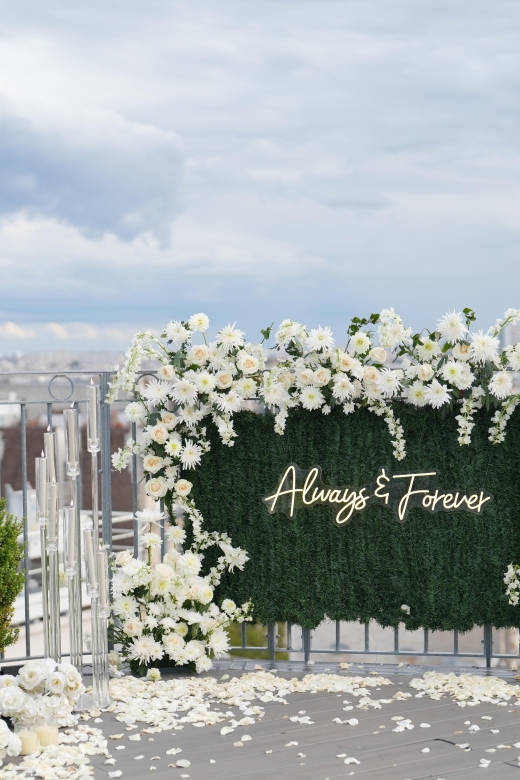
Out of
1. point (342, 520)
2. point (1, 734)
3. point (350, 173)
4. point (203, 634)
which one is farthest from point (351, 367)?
point (350, 173)

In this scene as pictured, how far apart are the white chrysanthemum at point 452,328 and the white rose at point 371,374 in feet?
1.39

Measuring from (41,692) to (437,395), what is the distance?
7.88 feet

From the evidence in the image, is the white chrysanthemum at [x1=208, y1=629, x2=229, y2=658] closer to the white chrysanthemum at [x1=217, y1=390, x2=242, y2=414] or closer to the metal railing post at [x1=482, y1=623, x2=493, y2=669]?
the white chrysanthemum at [x1=217, y1=390, x2=242, y2=414]

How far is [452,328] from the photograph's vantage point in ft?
14.2

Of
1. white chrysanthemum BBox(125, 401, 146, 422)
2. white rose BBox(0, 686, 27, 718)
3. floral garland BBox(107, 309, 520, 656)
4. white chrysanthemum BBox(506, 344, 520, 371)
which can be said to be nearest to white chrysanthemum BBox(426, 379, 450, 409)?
floral garland BBox(107, 309, 520, 656)

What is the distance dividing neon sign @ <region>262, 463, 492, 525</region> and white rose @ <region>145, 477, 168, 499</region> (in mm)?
567

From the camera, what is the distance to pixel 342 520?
4.46 meters

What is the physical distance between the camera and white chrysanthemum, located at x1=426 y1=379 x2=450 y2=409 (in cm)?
427

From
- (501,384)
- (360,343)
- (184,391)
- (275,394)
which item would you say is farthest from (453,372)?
(184,391)

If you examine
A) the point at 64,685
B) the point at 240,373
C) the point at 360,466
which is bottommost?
the point at 64,685

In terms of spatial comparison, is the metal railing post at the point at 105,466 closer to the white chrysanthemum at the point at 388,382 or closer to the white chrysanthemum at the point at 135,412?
the white chrysanthemum at the point at 135,412

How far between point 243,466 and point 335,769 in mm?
1838

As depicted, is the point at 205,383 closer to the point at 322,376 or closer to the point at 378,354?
the point at 322,376

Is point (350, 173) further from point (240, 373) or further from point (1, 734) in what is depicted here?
point (1, 734)
